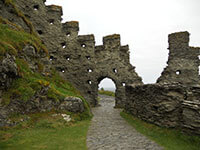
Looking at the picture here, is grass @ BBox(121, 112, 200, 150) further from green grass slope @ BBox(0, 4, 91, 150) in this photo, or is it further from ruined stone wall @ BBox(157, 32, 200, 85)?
ruined stone wall @ BBox(157, 32, 200, 85)

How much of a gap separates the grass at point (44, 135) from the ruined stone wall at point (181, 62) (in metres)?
16.7

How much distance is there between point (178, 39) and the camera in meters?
21.8

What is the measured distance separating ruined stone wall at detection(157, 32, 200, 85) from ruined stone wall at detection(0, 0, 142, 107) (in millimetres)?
4678

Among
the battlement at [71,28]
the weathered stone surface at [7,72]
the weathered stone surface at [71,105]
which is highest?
the battlement at [71,28]

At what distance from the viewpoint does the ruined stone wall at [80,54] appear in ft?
74.6

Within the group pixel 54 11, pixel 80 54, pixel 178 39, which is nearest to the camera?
pixel 178 39

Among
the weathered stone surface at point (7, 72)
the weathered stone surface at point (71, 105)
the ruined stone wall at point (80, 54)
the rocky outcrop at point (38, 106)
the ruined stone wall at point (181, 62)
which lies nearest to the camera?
the rocky outcrop at point (38, 106)

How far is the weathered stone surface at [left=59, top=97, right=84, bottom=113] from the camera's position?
11.6m

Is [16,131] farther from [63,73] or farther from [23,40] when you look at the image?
[63,73]

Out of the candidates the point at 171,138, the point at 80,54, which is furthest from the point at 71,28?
the point at 171,138

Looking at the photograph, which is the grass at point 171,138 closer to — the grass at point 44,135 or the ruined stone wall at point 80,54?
the grass at point 44,135

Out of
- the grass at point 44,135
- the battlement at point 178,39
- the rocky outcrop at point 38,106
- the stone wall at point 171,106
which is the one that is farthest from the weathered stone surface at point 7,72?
the battlement at point 178,39

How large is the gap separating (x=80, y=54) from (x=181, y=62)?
15.9 m

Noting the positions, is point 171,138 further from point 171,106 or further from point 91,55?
point 91,55
